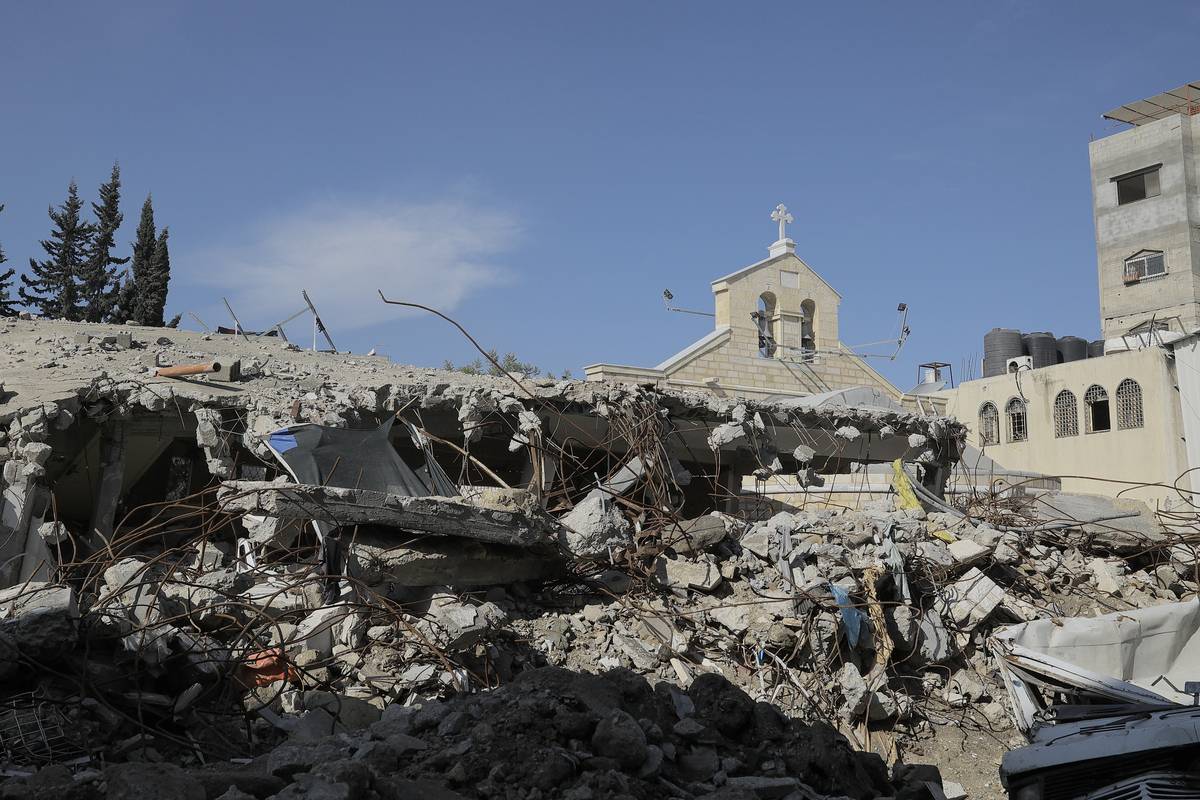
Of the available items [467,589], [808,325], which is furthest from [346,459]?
[808,325]

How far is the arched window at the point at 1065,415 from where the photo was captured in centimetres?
2991

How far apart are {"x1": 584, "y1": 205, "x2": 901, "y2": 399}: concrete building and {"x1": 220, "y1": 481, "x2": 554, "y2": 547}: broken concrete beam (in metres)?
16.9

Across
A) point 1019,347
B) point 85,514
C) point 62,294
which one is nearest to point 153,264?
point 62,294

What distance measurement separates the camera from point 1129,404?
92.9 ft

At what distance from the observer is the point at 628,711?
209 inches

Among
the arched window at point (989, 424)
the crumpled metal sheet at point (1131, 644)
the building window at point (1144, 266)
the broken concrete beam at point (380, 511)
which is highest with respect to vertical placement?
the building window at point (1144, 266)

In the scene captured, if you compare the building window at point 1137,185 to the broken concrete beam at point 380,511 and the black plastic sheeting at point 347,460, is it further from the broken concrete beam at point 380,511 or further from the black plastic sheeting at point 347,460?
the broken concrete beam at point 380,511

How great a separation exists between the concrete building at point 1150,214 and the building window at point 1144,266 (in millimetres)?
35

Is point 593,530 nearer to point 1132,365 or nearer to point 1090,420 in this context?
point 1132,365

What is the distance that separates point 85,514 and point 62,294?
20.9m

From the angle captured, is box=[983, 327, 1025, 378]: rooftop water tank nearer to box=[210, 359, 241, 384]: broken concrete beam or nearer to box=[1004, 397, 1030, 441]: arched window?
box=[1004, 397, 1030, 441]: arched window

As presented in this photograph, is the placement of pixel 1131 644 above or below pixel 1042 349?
below

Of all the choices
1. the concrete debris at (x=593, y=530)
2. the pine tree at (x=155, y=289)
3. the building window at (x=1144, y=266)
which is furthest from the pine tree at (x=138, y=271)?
the building window at (x=1144, y=266)

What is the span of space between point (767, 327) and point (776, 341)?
491mm
